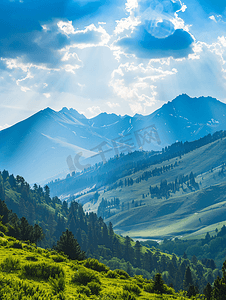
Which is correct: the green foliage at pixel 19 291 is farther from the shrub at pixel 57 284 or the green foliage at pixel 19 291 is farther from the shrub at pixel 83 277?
the shrub at pixel 83 277

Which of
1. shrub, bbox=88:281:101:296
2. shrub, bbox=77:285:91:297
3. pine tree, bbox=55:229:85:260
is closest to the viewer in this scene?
shrub, bbox=77:285:91:297

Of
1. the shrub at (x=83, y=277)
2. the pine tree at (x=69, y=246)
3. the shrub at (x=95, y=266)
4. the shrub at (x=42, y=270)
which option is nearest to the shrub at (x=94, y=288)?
the shrub at (x=83, y=277)

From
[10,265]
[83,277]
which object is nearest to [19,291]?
[10,265]

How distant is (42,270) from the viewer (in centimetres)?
2106

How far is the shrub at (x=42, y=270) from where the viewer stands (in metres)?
20.7

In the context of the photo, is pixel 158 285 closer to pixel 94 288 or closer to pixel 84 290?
pixel 94 288

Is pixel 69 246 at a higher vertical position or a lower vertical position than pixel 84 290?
higher

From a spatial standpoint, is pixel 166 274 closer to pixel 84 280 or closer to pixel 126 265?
pixel 126 265

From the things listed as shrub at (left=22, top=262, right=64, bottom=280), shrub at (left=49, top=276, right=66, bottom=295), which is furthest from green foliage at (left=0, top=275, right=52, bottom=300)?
shrub at (left=22, top=262, right=64, bottom=280)

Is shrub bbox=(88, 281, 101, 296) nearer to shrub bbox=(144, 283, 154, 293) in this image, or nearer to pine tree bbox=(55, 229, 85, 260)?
shrub bbox=(144, 283, 154, 293)

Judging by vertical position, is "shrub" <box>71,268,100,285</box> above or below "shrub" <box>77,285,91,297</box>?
above

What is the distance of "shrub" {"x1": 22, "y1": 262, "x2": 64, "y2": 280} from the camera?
816 inches

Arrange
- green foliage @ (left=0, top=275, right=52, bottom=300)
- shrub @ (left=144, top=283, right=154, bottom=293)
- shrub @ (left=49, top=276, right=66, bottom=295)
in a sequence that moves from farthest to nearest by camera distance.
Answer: shrub @ (left=144, top=283, right=154, bottom=293) → shrub @ (left=49, top=276, right=66, bottom=295) → green foliage @ (left=0, top=275, right=52, bottom=300)

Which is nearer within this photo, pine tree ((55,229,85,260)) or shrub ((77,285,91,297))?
shrub ((77,285,91,297))
